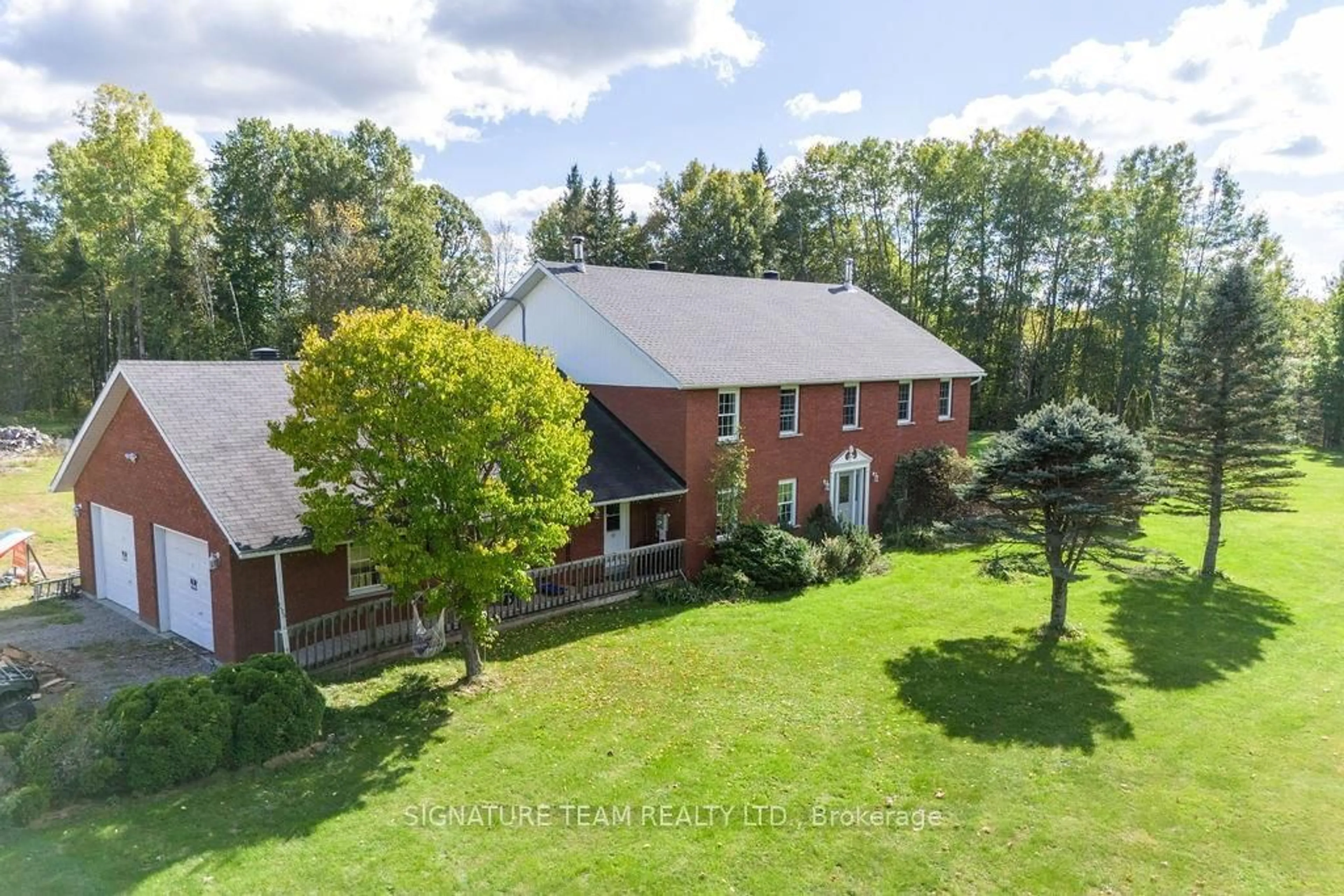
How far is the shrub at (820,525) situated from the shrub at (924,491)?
10.0 ft

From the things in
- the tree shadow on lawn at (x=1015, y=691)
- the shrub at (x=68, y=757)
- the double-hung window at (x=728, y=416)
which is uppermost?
the double-hung window at (x=728, y=416)

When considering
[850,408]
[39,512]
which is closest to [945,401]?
[850,408]

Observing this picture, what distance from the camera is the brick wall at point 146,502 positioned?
14234 mm

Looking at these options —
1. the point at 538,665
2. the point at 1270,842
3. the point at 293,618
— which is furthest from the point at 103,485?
the point at 1270,842

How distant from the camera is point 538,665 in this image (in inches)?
582

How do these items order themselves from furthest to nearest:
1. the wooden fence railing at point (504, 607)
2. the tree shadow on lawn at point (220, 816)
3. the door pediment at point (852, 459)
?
the door pediment at point (852, 459), the wooden fence railing at point (504, 607), the tree shadow on lawn at point (220, 816)

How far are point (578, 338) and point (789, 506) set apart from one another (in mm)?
7805

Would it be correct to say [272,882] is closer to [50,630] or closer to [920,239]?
[50,630]

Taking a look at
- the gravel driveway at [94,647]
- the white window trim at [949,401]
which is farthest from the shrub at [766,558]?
the gravel driveway at [94,647]

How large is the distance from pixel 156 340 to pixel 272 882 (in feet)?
156

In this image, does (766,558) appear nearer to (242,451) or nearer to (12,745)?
(242,451)

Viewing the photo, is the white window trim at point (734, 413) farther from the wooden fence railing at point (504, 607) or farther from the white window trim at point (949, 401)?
the white window trim at point (949, 401)

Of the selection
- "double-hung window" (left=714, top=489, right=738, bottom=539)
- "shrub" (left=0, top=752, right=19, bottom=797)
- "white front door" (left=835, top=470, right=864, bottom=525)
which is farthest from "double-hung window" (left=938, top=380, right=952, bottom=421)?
"shrub" (left=0, top=752, right=19, bottom=797)

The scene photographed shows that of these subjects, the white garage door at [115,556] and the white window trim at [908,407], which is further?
the white window trim at [908,407]
